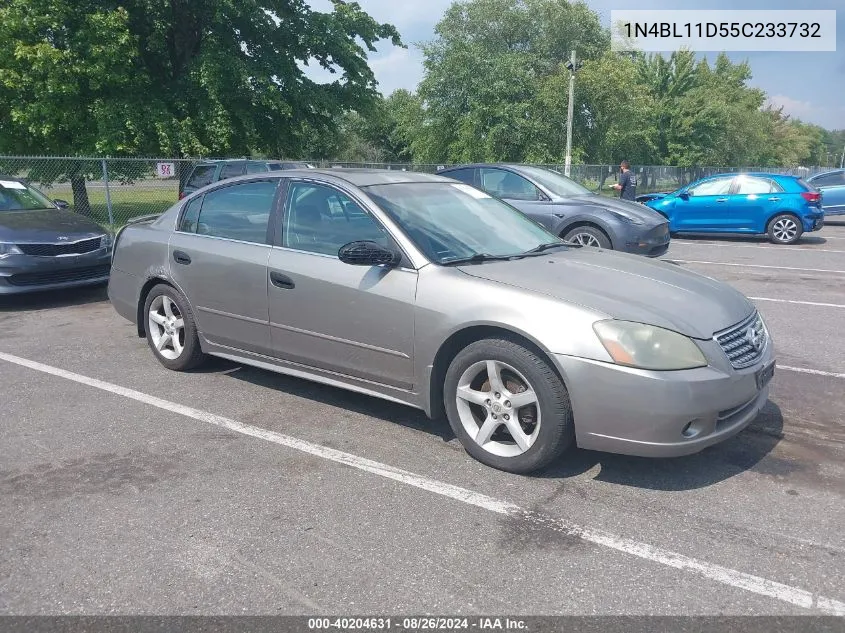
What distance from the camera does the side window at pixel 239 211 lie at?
4.92m

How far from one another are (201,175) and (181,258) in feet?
32.0

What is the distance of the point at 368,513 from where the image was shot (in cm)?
336

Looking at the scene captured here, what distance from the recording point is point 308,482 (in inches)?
145

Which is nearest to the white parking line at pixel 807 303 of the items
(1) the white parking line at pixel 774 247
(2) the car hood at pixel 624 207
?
(2) the car hood at pixel 624 207

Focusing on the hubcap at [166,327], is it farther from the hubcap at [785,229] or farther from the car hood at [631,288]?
the hubcap at [785,229]

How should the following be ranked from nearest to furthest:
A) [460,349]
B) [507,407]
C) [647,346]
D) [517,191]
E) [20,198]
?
[647,346]
[507,407]
[460,349]
[20,198]
[517,191]

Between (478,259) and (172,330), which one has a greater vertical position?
(478,259)

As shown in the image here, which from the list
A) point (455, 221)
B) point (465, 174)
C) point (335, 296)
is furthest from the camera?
point (465, 174)

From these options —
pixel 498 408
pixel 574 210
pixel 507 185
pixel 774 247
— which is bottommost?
pixel 774 247

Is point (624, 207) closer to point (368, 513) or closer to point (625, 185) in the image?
point (625, 185)

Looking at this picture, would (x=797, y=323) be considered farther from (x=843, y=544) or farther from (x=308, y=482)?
(x=308, y=482)

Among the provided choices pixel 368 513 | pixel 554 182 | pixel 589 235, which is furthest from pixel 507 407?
pixel 554 182

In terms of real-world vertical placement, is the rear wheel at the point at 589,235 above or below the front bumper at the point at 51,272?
above

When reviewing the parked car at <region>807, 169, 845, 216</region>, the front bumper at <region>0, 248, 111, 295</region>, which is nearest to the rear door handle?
the front bumper at <region>0, 248, 111, 295</region>
